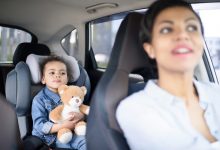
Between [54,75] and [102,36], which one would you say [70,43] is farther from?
[54,75]

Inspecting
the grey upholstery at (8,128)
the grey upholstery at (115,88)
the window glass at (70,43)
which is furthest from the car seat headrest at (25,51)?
the grey upholstery at (115,88)

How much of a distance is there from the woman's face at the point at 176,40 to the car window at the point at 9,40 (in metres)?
2.52

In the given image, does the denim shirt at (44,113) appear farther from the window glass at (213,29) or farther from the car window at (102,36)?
the window glass at (213,29)

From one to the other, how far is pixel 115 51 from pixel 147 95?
22 cm

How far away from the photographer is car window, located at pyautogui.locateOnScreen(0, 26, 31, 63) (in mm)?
3609

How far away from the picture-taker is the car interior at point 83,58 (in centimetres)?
137

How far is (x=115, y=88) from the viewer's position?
4.49ft

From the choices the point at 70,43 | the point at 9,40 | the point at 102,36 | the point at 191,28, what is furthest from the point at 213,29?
the point at 9,40

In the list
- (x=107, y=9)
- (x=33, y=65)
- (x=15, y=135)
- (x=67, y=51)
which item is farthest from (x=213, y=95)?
(x=67, y=51)

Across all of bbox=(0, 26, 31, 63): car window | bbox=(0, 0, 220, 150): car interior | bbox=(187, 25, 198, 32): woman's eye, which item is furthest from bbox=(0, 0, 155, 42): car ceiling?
bbox=(187, 25, 198, 32): woman's eye

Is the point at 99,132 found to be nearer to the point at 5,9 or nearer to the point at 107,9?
the point at 107,9

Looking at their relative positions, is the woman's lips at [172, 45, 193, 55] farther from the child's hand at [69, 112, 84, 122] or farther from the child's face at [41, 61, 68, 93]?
the child's face at [41, 61, 68, 93]

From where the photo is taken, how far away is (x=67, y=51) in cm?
381

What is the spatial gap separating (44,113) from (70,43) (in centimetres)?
149
